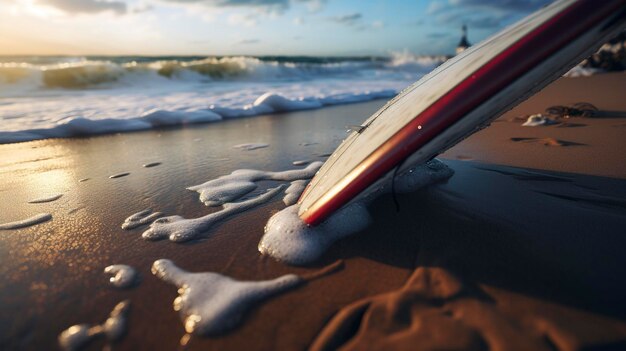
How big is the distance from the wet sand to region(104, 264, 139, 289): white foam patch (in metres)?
0.04

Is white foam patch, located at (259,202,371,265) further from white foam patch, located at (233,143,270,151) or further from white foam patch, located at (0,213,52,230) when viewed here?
white foam patch, located at (233,143,270,151)

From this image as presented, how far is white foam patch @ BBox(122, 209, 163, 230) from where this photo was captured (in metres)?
2.09

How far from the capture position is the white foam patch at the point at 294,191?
92.9 inches

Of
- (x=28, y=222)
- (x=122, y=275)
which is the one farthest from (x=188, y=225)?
(x=28, y=222)

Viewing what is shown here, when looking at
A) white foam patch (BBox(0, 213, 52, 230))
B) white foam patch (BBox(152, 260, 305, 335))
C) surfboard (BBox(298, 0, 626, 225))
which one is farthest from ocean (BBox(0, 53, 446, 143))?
surfboard (BBox(298, 0, 626, 225))

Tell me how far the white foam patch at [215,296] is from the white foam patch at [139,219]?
2.12 feet

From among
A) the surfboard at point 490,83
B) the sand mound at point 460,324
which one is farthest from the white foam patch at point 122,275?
the surfboard at point 490,83

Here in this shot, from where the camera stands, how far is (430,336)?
42.6 inches

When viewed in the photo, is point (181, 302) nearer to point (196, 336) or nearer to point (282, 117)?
point (196, 336)

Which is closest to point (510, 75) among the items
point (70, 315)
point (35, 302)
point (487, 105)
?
point (487, 105)

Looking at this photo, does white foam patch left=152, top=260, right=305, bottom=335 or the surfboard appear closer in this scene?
the surfboard

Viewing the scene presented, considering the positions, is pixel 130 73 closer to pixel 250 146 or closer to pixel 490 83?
pixel 250 146

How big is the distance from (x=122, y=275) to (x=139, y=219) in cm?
70

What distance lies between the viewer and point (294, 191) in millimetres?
2539
